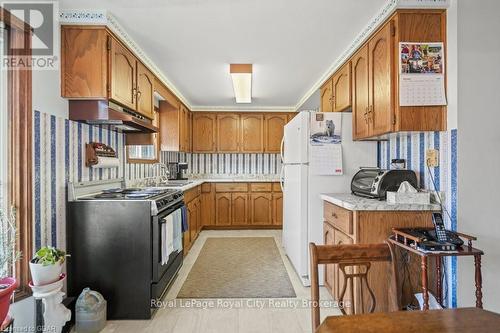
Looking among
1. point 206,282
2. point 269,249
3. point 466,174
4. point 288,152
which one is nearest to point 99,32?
point 288,152

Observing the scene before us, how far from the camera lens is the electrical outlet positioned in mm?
1963

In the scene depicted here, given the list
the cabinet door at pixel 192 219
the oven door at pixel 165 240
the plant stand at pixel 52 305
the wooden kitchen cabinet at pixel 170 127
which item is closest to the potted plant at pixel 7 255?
the plant stand at pixel 52 305

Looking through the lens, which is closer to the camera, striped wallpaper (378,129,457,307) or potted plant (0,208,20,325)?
potted plant (0,208,20,325)

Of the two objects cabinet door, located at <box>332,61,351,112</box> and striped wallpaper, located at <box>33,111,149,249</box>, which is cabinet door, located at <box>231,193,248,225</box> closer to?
cabinet door, located at <box>332,61,351,112</box>

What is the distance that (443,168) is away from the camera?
1.92 meters

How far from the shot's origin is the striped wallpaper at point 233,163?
18.4ft

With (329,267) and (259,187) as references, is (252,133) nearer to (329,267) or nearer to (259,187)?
(259,187)

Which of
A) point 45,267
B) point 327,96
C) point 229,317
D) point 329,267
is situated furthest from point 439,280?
point 45,267

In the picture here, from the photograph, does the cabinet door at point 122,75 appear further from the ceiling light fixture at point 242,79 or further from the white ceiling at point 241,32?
the ceiling light fixture at point 242,79

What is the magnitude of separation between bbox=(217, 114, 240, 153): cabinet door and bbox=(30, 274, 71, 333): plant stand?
12.6 feet

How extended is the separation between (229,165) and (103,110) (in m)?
3.58

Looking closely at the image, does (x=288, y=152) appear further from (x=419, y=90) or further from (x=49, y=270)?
(x=49, y=270)

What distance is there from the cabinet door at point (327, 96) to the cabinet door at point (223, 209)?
2450 millimetres

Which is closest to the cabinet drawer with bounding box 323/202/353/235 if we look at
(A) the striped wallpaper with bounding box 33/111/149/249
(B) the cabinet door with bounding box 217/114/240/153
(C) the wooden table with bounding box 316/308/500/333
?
(C) the wooden table with bounding box 316/308/500/333
